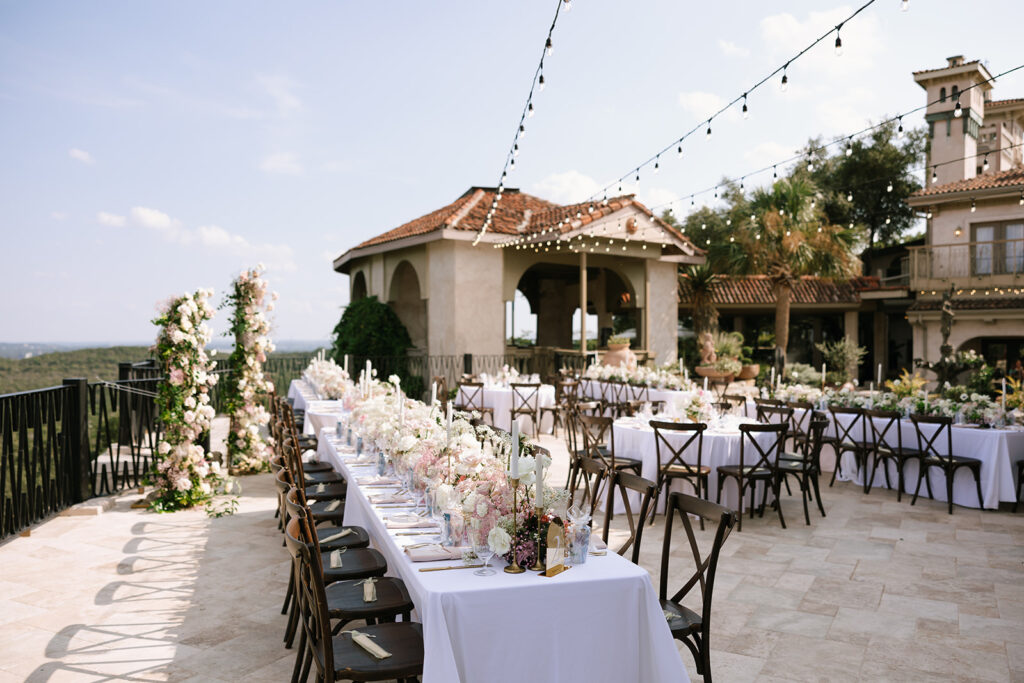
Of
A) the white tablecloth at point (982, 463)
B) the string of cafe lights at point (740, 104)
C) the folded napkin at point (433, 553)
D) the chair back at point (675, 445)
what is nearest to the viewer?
the folded napkin at point (433, 553)

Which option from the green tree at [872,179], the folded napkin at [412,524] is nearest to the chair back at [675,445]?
the folded napkin at [412,524]

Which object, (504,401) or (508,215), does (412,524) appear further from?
(508,215)

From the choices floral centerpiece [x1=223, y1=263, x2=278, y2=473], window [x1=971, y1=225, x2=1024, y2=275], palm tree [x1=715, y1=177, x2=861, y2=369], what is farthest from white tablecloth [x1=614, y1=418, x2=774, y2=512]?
window [x1=971, y1=225, x2=1024, y2=275]

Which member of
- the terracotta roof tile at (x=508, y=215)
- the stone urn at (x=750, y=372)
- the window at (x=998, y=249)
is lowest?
→ the stone urn at (x=750, y=372)

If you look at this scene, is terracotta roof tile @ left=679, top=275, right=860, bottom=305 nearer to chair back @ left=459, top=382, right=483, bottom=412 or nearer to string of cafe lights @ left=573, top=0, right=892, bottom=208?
chair back @ left=459, top=382, right=483, bottom=412

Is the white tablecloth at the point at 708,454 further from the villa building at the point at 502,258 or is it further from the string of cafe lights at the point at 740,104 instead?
the villa building at the point at 502,258

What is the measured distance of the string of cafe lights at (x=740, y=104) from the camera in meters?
5.36

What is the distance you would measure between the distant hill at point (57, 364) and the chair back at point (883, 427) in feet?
75.8

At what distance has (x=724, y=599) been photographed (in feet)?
15.4

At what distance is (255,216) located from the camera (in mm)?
60562

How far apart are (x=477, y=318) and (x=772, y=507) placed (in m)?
10.3

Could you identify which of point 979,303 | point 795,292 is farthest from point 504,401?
point 795,292

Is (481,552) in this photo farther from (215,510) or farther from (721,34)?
(721,34)

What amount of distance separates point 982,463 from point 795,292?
58.0 ft
